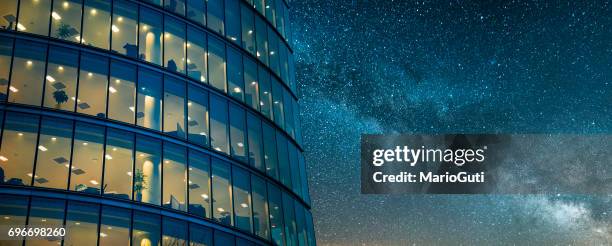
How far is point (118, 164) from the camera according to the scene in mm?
38594

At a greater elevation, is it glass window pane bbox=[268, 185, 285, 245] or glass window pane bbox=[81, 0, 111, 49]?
glass window pane bbox=[81, 0, 111, 49]

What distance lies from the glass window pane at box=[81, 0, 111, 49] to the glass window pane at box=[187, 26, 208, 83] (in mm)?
5251

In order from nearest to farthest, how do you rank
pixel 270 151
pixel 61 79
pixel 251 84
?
pixel 61 79
pixel 270 151
pixel 251 84

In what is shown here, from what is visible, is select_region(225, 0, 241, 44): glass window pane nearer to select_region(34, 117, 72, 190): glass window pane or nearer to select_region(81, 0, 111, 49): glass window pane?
select_region(81, 0, 111, 49): glass window pane

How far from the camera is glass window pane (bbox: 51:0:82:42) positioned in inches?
1549

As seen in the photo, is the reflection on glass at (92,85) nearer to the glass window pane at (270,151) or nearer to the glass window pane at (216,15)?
the glass window pane at (216,15)

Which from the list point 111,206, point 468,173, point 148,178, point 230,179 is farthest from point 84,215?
point 468,173

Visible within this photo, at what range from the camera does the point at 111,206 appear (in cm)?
3766

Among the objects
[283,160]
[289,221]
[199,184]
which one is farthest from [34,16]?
[289,221]

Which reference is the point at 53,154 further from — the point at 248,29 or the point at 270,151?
the point at 248,29

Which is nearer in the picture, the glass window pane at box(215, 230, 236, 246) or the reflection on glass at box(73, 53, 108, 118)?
the reflection on glass at box(73, 53, 108, 118)

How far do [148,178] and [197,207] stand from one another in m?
3.17

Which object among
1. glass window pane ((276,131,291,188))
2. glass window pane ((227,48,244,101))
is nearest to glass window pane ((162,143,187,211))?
glass window pane ((227,48,244,101))

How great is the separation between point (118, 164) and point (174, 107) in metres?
5.21
